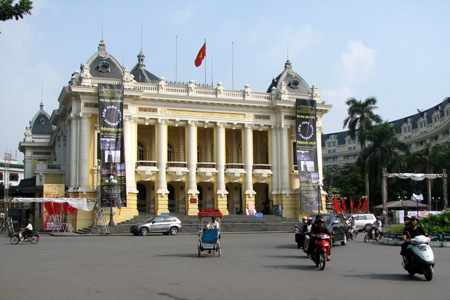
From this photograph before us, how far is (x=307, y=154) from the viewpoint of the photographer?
46.4 metres

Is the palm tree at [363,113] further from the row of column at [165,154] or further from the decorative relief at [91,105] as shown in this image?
the decorative relief at [91,105]

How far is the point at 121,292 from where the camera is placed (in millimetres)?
9992

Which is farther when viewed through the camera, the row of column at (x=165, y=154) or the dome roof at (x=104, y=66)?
the dome roof at (x=104, y=66)

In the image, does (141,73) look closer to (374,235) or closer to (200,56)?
(200,56)

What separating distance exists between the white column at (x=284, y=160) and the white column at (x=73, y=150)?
747 inches

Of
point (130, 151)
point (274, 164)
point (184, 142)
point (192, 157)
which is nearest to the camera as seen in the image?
point (130, 151)

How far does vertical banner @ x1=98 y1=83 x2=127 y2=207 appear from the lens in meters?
39.7

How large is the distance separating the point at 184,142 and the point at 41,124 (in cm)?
3139

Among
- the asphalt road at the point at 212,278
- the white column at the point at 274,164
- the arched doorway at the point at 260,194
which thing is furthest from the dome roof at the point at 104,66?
the asphalt road at the point at 212,278

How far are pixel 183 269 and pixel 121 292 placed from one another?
3988 mm

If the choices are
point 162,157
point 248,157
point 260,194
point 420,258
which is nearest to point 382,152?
point 260,194

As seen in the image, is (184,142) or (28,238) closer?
(28,238)

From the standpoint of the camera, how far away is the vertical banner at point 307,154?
45.8 meters

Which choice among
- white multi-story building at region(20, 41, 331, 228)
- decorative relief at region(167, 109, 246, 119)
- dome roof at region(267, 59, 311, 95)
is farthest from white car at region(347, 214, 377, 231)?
dome roof at region(267, 59, 311, 95)
